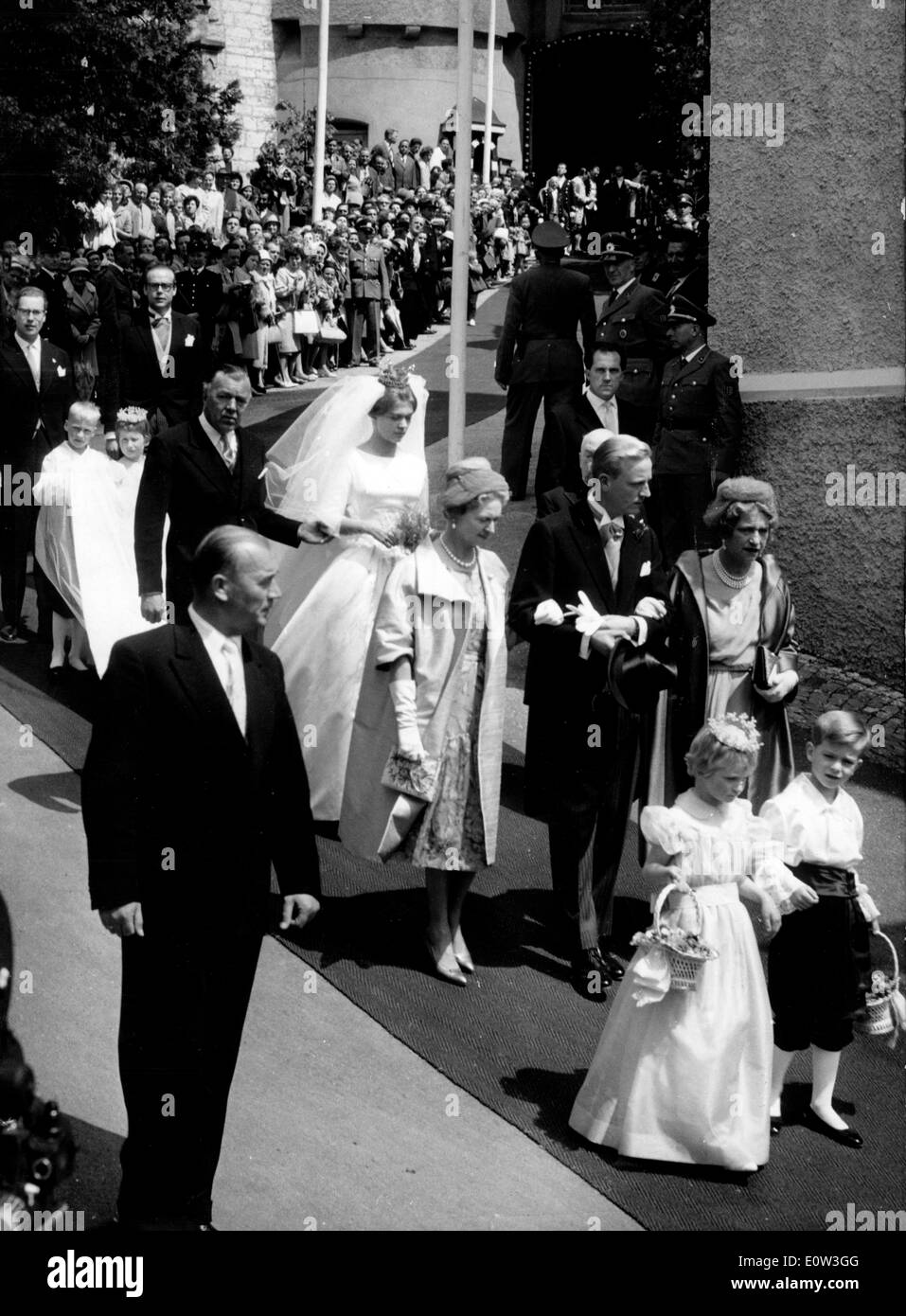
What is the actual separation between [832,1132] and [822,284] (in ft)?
14.6

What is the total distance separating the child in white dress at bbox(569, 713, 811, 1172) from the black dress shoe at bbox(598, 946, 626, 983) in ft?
2.80

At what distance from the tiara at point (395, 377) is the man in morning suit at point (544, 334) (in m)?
3.34

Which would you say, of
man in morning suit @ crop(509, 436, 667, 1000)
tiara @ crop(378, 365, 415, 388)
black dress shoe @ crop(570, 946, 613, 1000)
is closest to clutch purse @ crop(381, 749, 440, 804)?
man in morning suit @ crop(509, 436, 667, 1000)

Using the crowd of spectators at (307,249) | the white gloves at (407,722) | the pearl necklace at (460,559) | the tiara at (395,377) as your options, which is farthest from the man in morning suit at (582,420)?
the white gloves at (407,722)

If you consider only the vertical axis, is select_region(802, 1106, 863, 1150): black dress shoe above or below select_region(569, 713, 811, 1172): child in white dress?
below

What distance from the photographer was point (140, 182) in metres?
11.8

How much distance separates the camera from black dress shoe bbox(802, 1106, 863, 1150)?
516 centimetres

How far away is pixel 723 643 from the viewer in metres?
6.12

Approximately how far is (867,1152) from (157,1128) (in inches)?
84.2

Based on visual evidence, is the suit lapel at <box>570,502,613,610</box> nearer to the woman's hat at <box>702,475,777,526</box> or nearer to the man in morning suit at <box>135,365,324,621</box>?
the woman's hat at <box>702,475,777,526</box>

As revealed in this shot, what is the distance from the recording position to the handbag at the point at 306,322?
44.2 ft

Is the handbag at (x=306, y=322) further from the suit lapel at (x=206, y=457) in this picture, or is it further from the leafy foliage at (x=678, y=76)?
the suit lapel at (x=206, y=457)

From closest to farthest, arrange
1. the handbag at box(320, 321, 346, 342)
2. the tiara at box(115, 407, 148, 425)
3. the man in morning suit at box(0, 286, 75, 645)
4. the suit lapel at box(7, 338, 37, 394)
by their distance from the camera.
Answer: the tiara at box(115, 407, 148, 425), the man in morning suit at box(0, 286, 75, 645), the suit lapel at box(7, 338, 37, 394), the handbag at box(320, 321, 346, 342)

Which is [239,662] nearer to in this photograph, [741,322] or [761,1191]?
[761,1191]
